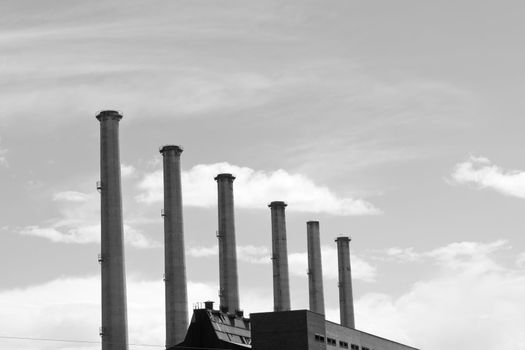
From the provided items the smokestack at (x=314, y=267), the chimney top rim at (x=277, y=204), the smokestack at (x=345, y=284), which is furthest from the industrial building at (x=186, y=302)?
the smokestack at (x=345, y=284)

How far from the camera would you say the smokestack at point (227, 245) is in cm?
10062

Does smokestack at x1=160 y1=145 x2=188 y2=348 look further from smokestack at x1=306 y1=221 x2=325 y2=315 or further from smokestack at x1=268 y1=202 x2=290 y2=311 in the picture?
smokestack at x1=306 y1=221 x2=325 y2=315

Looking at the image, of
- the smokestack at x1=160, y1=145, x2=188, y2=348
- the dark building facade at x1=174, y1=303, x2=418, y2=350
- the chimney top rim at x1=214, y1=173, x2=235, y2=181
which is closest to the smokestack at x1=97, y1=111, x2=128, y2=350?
the dark building facade at x1=174, y1=303, x2=418, y2=350

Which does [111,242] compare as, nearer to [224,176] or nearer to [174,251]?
[174,251]

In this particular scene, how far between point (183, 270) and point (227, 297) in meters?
10.2

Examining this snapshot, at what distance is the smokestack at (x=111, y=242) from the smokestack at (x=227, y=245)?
62.0ft

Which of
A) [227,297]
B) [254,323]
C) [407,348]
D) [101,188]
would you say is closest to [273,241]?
[227,297]

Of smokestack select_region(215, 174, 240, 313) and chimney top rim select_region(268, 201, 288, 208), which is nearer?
smokestack select_region(215, 174, 240, 313)

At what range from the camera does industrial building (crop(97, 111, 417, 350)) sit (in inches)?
2832

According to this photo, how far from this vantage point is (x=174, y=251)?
9138 cm

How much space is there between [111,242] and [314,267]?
142ft

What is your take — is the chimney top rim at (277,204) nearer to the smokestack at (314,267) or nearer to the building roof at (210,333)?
the smokestack at (314,267)

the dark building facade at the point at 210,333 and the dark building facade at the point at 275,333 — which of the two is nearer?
the dark building facade at the point at 275,333

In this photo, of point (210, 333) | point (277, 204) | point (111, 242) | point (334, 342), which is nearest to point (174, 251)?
point (111, 242)
